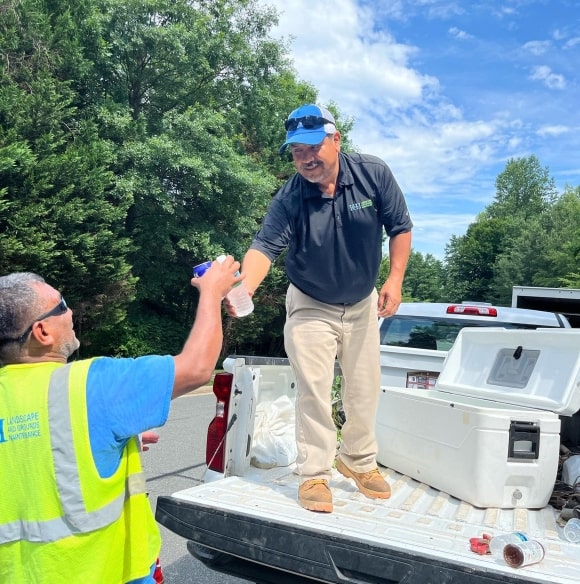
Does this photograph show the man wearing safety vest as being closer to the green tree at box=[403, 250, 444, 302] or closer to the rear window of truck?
the rear window of truck

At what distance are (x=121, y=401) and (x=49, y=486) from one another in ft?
0.98

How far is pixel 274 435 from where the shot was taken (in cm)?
358

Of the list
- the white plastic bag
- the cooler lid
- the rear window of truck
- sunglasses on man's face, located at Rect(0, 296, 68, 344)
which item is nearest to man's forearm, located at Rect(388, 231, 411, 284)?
the cooler lid

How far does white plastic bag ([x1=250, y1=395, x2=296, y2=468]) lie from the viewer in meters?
3.46

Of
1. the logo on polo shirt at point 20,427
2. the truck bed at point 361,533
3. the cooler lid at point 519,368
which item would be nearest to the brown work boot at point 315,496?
the truck bed at point 361,533

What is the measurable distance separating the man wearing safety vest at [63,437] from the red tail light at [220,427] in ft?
4.61

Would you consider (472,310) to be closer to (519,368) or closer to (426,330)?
(426,330)

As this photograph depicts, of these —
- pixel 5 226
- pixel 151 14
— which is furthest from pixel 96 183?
pixel 151 14

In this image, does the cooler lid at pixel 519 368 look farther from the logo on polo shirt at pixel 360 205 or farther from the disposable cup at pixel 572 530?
the logo on polo shirt at pixel 360 205

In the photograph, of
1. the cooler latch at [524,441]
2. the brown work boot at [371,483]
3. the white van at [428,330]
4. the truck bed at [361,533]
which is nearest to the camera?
the truck bed at [361,533]

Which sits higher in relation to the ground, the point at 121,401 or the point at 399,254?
the point at 399,254

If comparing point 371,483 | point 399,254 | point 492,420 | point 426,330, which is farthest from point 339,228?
point 426,330

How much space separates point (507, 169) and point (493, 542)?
75439mm

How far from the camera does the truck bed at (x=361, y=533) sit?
79.3 inches
